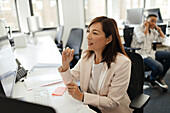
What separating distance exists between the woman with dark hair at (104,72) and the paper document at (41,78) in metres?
0.18

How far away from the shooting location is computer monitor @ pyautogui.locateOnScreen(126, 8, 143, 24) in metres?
3.22

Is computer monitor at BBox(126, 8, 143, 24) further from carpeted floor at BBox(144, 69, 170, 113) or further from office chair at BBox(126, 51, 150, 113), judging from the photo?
office chair at BBox(126, 51, 150, 113)

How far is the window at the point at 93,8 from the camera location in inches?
174

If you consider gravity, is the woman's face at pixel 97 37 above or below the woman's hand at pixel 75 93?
above

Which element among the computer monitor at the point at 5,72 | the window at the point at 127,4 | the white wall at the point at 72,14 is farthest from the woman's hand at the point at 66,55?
the window at the point at 127,4

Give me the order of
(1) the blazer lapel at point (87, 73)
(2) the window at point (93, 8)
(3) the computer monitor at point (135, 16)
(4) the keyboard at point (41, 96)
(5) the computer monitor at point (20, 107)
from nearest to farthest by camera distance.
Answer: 1. (5) the computer monitor at point (20, 107)
2. (4) the keyboard at point (41, 96)
3. (1) the blazer lapel at point (87, 73)
4. (3) the computer monitor at point (135, 16)
5. (2) the window at point (93, 8)

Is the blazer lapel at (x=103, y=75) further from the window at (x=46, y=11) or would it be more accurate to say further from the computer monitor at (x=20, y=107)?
the window at (x=46, y=11)

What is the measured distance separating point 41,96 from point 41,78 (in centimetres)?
32

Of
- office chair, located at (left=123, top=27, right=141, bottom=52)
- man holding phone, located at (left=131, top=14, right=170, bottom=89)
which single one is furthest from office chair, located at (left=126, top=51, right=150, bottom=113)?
office chair, located at (left=123, top=27, right=141, bottom=52)

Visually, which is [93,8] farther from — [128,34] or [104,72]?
[104,72]

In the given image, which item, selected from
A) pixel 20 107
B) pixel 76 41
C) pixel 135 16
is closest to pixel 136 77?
pixel 20 107

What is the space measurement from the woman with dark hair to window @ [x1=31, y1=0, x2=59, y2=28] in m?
3.33

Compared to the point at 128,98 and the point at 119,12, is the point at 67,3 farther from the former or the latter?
the point at 128,98

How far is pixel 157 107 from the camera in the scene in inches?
79.5
